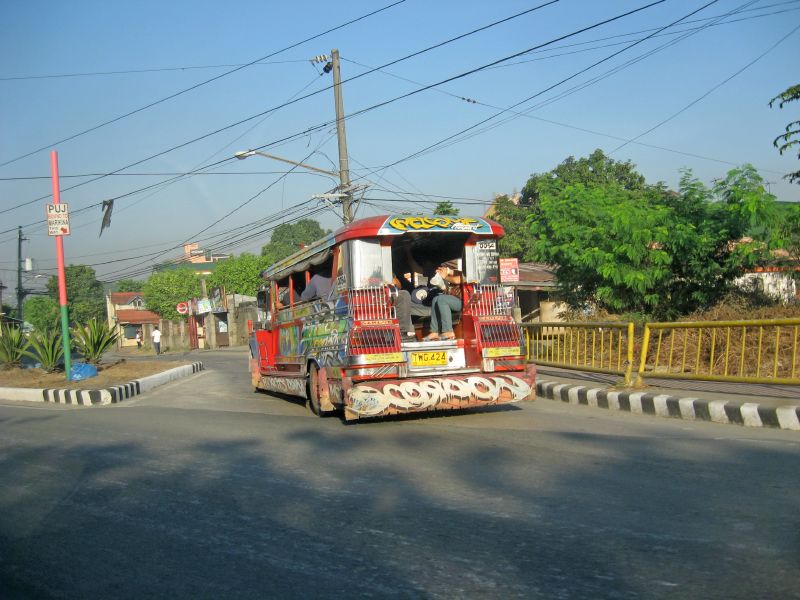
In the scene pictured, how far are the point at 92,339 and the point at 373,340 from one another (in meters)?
13.1

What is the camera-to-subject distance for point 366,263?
8.66 meters

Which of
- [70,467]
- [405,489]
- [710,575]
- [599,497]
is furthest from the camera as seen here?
[70,467]

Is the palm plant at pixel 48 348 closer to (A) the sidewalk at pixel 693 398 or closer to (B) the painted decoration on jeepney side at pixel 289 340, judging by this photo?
(B) the painted decoration on jeepney side at pixel 289 340

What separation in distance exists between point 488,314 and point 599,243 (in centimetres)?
621

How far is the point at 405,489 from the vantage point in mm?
5328

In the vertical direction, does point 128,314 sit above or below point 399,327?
above

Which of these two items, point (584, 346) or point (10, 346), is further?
point (10, 346)

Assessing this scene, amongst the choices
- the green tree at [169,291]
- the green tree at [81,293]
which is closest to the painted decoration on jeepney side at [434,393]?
the green tree at [169,291]

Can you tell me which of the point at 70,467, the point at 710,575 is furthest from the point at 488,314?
the point at 710,575

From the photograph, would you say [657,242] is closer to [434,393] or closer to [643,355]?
[643,355]

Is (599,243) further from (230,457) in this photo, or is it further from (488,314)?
(230,457)

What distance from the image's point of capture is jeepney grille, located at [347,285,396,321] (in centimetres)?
828

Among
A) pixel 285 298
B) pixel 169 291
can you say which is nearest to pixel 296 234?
pixel 169 291

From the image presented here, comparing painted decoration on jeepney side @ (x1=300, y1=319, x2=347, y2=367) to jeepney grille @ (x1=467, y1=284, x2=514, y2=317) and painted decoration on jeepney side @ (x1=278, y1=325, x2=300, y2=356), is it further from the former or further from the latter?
jeepney grille @ (x1=467, y1=284, x2=514, y2=317)
